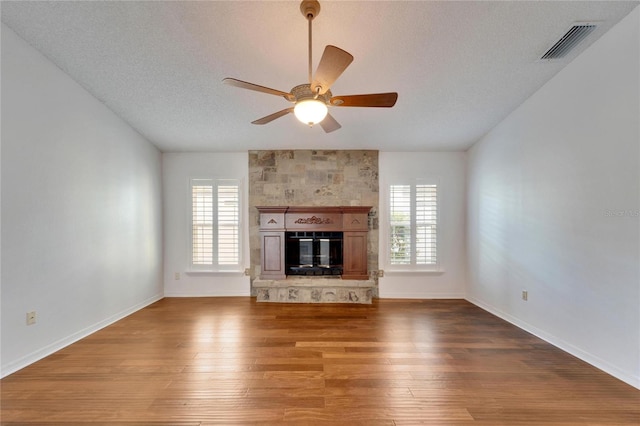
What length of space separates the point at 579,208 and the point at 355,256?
9.24 feet

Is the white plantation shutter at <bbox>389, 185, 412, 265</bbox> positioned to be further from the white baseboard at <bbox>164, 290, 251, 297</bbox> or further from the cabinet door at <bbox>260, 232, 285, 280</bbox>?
the white baseboard at <bbox>164, 290, 251, 297</bbox>

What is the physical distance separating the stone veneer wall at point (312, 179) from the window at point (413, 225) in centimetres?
42

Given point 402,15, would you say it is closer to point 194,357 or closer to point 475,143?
point 475,143

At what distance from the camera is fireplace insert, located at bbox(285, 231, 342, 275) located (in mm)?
4648

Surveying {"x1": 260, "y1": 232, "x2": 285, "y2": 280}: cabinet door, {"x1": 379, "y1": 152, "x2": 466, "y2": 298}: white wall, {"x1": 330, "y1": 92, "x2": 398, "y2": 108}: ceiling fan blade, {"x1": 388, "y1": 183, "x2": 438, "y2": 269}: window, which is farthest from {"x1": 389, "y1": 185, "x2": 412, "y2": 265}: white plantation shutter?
{"x1": 330, "y1": 92, "x2": 398, "y2": 108}: ceiling fan blade

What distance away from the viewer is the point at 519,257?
11.0 ft

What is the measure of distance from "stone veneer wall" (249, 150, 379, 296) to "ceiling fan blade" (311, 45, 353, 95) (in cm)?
284

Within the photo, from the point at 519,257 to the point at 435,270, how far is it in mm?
1428

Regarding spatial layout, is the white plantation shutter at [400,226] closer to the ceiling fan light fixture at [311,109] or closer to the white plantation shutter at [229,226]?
the white plantation shutter at [229,226]

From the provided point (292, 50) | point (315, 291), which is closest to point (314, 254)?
point (315, 291)

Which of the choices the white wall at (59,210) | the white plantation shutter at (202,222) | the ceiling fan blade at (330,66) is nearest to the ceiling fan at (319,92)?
the ceiling fan blade at (330,66)

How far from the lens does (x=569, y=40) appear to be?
2.33 metres

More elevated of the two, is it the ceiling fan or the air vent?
the air vent

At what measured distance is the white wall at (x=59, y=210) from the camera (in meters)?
2.27
